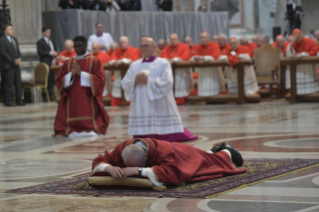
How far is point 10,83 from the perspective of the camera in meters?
16.2

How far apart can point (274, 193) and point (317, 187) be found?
38 cm

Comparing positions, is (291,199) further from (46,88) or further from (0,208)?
(46,88)

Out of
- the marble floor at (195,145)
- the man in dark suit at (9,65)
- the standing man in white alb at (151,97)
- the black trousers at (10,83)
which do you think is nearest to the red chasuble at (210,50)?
the marble floor at (195,145)

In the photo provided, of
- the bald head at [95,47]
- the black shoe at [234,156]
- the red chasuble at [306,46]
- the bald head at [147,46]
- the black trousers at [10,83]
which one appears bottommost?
the black trousers at [10,83]

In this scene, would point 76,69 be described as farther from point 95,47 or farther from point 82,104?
point 95,47

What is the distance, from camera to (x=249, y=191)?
4617mm

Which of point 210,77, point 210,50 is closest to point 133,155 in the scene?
point 210,77

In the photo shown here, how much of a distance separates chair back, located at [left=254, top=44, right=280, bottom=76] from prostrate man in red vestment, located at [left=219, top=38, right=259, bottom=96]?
1.06 ft

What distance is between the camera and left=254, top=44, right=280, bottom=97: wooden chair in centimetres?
1585

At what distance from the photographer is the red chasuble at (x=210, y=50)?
50.8 feet

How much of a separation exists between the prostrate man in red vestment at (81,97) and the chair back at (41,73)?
7703mm

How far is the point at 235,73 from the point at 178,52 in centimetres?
148

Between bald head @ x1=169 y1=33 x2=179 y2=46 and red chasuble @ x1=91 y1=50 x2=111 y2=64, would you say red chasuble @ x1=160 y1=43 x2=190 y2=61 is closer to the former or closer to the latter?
bald head @ x1=169 y1=33 x2=179 y2=46

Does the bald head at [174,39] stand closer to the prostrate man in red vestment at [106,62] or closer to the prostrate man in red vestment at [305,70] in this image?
the prostrate man in red vestment at [106,62]
